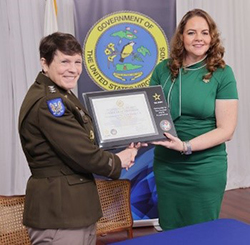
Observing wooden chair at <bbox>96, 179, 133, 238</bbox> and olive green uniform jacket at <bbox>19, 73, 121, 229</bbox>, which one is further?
wooden chair at <bbox>96, 179, 133, 238</bbox>

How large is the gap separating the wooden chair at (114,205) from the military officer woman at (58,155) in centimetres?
77

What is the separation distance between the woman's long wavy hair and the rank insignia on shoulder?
0.86 meters

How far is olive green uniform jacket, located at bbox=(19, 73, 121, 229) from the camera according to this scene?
149 centimetres

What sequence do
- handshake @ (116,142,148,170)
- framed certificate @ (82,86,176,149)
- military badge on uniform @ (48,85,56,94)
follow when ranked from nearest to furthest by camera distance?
military badge on uniform @ (48,85,56,94) → handshake @ (116,142,148,170) → framed certificate @ (82,86,176,149)

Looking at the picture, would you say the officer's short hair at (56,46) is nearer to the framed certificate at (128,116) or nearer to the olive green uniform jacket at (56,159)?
the olive green uniform jacket at (56,159)

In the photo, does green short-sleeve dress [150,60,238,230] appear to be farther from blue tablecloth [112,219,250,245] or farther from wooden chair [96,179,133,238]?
blue tablecloth [112,219,250,245]

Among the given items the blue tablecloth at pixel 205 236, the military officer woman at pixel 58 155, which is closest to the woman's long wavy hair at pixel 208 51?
the military officer woman at pixel 58 155

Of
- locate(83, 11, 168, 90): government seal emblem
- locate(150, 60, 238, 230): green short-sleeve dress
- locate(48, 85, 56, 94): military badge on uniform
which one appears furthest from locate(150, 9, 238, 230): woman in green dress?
locate(83, 11, 168, 90): government seal emblem

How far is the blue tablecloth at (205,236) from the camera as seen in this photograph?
1.40 meters

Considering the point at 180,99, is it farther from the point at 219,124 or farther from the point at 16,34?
the point at 16,34

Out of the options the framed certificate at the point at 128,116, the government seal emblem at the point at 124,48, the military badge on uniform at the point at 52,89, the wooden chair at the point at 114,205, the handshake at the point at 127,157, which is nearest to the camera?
the military badge on uniform at the point at 52,89

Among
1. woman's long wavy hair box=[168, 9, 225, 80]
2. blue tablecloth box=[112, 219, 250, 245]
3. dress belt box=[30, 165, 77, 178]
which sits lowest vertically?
blue tablecloth box=[112, 219, 250, 245]

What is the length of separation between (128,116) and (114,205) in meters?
0.70

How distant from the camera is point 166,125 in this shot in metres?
2.05
